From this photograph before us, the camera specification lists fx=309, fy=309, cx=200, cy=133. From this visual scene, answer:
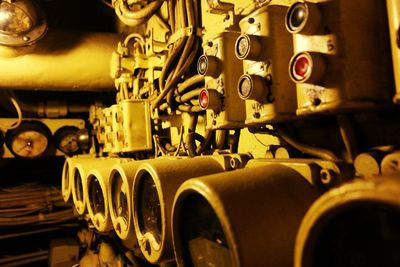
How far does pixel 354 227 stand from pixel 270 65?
0.43 m

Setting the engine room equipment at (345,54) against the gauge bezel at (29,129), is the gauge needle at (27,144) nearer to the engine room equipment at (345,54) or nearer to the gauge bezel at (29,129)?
the gauge bezel at (29,129)

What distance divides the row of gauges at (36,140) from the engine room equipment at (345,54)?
9.02ft

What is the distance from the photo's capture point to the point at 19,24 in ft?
6.48

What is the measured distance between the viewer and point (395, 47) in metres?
0.50

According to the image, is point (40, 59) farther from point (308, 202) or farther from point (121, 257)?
point (308, 202)

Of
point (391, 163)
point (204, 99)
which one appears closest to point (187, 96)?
point (204, 99)

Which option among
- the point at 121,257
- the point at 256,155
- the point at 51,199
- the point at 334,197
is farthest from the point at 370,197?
the point at 51,199

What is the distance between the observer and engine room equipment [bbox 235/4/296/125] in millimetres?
745

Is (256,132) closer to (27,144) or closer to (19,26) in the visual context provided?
(19,26)

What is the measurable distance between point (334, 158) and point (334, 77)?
205 mm

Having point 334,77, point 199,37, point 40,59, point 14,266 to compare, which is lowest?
point 14,266

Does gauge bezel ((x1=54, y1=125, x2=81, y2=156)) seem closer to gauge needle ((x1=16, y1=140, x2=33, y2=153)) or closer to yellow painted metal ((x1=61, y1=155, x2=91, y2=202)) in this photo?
gauge needle ((x1=16, y1=140, x2=33, y2=153))

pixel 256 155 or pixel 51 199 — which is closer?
pixel 256 155

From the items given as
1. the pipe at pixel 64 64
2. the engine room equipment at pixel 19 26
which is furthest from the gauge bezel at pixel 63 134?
the engine room equipment at pixel 19 26
